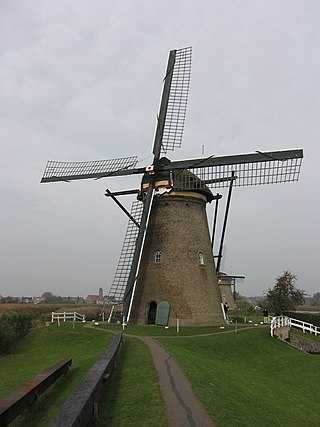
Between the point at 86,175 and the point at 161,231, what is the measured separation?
6.57 m

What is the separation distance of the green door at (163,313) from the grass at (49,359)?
4466 millimetres

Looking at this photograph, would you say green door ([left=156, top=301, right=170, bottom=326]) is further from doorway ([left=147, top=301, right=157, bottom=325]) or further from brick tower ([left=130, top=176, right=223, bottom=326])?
doorway ([left=147, top=301, right=157, bottom=325])

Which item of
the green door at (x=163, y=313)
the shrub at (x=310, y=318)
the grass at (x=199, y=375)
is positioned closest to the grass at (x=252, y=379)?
the grass at (x=199, y=375)

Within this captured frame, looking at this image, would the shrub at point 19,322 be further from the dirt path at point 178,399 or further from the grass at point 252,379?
the dirt path at point 178,399

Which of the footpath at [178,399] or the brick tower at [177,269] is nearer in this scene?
the footpath at [178,399]

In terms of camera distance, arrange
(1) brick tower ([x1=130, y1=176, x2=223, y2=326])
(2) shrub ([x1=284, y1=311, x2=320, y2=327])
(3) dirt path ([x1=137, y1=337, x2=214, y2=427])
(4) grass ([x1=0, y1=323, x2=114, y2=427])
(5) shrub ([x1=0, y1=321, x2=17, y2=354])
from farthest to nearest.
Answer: (2) shrub ([x1=284, y1=311, x2=320, y2=327])
(1) brick tower ([x1=130, y1=176, x2=223, y2=326])
(5) shrub ([x1=0, y1=321, x2=17, y2=354])
(4) grass ([x1=0, y1=323, x2=114, y2=427])
(3) dirt path ([x1=137, y1=337, x2=214, y2=427])

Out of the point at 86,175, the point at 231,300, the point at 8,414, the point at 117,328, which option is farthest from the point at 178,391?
the point at 231,300

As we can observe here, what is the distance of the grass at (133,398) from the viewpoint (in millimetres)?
7742

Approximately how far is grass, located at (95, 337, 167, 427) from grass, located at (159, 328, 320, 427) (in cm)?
99

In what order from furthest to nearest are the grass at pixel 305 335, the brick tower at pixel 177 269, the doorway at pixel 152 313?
the doorway at pixel 152 313 → the grass at pixel 305 335 → the brick tower at pixel 177 269

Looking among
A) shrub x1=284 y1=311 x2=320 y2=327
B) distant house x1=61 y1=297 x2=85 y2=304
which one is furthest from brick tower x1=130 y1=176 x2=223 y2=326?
distant house x1=61 y1=297 x2=85 y2=304

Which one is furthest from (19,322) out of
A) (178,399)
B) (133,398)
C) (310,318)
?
(310,318)

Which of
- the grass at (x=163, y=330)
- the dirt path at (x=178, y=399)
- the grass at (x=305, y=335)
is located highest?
the grass at (x=305, y=335)

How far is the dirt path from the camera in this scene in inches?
297
